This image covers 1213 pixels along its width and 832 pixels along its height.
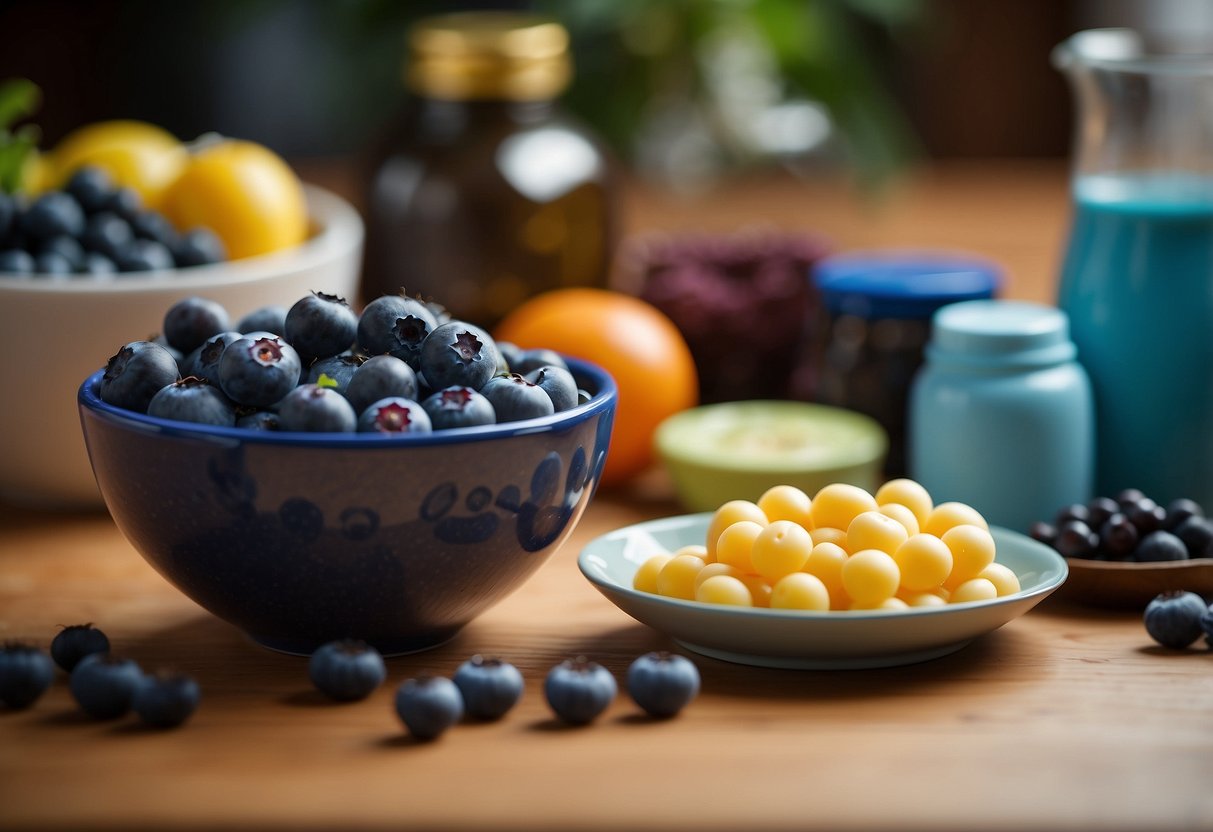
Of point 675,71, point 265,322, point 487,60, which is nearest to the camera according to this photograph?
point 265,322

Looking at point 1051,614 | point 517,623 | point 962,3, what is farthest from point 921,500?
point 962,3

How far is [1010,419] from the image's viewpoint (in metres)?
1.03

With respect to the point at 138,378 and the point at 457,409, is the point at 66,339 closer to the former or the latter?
the point at 138,378

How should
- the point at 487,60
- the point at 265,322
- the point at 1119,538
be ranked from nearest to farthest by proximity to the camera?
the point at 265,322, the point at 1119,538, the point at 487,60

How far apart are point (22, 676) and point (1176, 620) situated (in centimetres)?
66

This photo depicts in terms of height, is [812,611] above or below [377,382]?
below

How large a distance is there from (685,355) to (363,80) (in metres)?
0.93

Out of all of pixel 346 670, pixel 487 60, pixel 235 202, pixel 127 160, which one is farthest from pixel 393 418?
pixel 487 60

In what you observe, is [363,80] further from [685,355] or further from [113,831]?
[113,831]

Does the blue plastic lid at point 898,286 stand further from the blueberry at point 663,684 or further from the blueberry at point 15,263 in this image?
the blueberry at point 15,263

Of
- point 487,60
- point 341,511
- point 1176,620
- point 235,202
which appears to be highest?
point 487,60

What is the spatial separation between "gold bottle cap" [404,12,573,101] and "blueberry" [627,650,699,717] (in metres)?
0.80

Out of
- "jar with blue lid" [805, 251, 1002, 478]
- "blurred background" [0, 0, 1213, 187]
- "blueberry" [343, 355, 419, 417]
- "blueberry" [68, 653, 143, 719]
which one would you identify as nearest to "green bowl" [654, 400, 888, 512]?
"jar with blue lid" [805, 251, 1002, 478]

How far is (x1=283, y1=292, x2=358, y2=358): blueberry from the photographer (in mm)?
804
